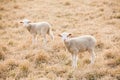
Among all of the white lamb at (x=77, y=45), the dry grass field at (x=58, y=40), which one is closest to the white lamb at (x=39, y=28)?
the dry grass field at (x=58, y=40)

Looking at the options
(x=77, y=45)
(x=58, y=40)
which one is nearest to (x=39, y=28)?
(x=58, y=40)

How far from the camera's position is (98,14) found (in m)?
14.3

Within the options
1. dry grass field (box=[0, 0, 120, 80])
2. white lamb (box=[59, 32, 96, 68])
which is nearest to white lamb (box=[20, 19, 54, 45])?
dry grass field (box=[0, 0, 120, 80])

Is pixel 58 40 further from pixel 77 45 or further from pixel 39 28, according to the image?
pixel 77 45

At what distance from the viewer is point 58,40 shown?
10852mm

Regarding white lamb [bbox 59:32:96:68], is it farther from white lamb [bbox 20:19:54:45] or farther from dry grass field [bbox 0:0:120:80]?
white lamb [bbox 20:19:54:45]

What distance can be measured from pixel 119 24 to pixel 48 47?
12.7 feet

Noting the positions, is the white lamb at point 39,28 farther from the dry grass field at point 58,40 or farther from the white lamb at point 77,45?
the white lamb at point 77,45

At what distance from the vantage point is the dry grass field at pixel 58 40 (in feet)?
26.0

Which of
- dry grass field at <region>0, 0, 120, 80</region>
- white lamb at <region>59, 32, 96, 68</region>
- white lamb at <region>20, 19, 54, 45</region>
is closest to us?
dry grass field at <region>0, 0, 120, 80</region>

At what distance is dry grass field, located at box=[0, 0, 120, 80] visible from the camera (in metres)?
7.93

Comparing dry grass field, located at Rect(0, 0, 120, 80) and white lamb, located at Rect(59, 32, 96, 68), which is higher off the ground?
white lamb, located at Rect(59, 32, 96, 68)

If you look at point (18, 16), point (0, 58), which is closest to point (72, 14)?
point (18, 16)

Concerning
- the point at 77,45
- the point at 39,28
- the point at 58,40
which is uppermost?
the point at 77,45
